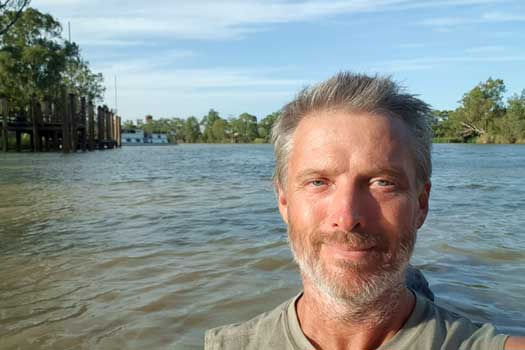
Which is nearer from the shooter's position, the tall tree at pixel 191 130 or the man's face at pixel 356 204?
the man's face at pixel 356 204

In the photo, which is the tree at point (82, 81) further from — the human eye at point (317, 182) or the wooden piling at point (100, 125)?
the human eye at point (317, 182)

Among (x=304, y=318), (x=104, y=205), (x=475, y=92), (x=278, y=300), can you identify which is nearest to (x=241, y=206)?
(x=104, y=205)

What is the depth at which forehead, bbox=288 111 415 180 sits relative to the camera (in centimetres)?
154

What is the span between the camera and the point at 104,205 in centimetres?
1130

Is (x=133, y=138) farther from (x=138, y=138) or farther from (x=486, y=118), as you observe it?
(x=486, y=118)

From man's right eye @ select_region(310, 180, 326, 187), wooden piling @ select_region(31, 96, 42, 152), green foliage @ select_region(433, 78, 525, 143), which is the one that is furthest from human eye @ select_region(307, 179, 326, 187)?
green foliage @ select_region(433, 78, 525, 143)

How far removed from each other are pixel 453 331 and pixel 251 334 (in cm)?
60

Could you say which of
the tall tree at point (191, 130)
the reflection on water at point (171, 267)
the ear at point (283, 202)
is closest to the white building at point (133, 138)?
the tall tree at point (191, 130)

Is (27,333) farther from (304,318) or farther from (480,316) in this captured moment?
(480,316)

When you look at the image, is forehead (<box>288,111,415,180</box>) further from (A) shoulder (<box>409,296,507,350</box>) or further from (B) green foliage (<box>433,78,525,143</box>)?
(B) green foliage (<box>433,78,525,143</box>)

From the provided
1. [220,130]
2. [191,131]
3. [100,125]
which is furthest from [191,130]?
[100,125]

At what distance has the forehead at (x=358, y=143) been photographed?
1.54 metres

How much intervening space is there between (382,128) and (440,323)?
0.59 metres

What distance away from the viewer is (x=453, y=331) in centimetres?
150
